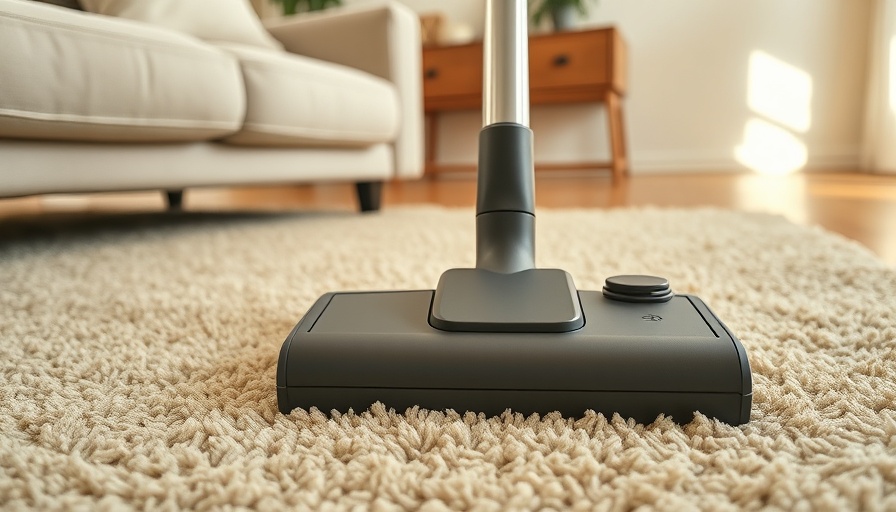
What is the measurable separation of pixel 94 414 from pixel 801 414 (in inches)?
17.1

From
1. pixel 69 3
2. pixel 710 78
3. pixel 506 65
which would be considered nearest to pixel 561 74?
pixel 710 78

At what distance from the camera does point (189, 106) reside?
1.08 meters

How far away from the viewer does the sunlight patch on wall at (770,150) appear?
2824 millimetres

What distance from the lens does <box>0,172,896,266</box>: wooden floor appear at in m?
1.21

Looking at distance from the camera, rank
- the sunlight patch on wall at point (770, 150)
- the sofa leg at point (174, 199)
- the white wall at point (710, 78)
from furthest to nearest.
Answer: the sunlight patch on wall at point (770, 150)
the white wall at point (710, 78)
the sofa leg at point (174, 199)

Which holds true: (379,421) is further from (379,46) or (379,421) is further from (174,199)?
(174,199)

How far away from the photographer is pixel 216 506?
29cm

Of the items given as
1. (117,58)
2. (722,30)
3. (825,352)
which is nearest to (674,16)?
(722,30)

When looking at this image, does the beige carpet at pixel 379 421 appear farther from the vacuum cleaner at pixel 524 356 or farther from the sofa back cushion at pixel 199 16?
the sofa back cushion at pixel 199 16

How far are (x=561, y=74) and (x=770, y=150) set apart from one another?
107cm

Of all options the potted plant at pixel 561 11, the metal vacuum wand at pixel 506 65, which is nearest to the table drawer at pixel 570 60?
the potted plant at pixel 561 11

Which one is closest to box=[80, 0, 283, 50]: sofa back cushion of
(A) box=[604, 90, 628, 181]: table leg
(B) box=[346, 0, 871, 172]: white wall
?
(A) box=[604, 90, 628, 181]: table leg

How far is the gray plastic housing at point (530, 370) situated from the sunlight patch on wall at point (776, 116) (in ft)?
9.32

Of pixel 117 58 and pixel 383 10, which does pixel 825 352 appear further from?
pixel 383 10
